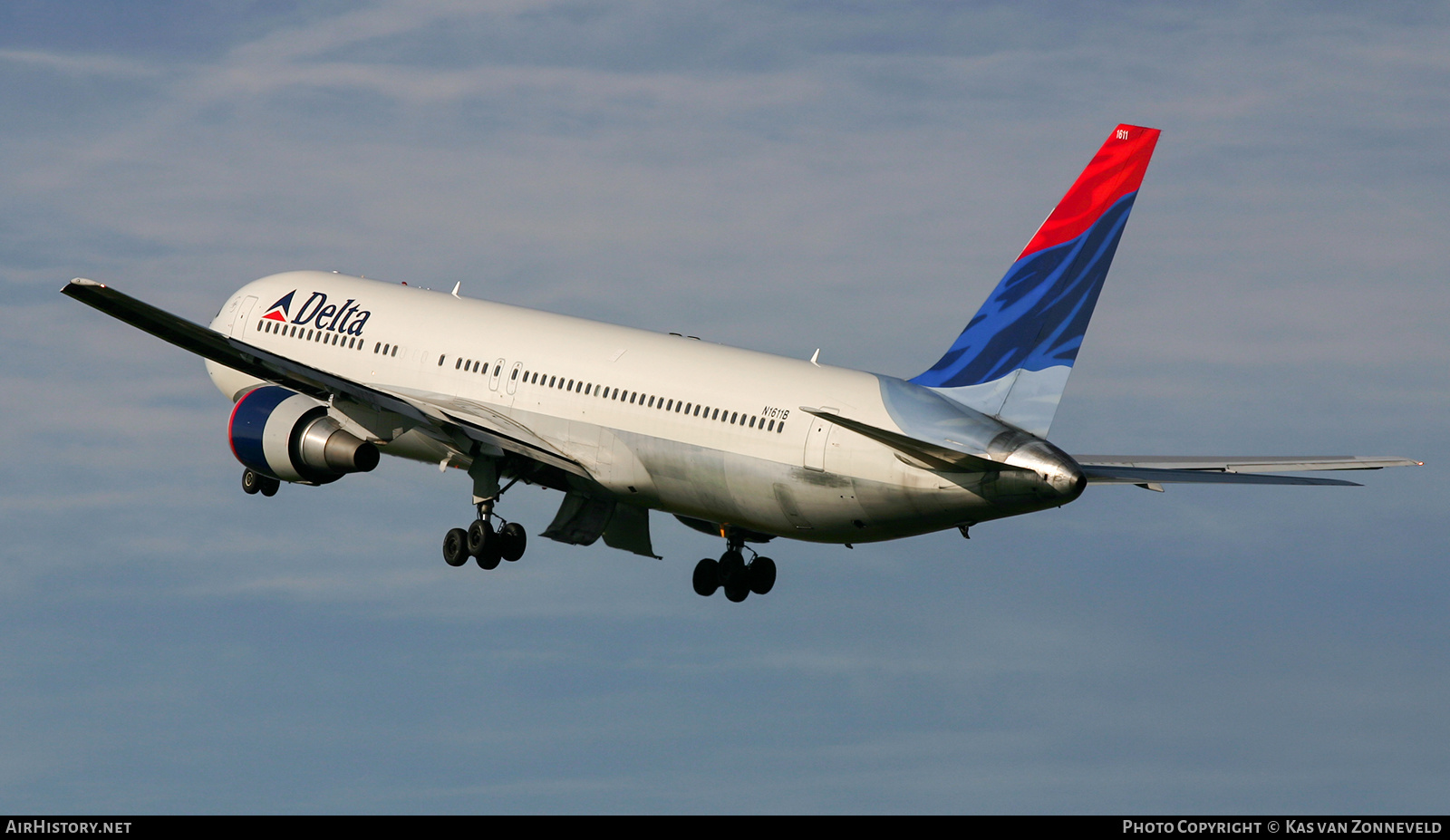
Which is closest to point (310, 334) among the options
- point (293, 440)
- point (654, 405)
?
point (293, 440)

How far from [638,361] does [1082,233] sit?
31.7 feet

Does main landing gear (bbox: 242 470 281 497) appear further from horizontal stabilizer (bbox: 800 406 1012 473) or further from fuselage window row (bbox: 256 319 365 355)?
horizontal stabilizer (bbox: 800 406 1012 473)

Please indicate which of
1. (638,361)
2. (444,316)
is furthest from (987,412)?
(444,316)

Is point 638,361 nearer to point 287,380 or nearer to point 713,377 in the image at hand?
point 713,377

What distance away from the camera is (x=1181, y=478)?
42.0 metres

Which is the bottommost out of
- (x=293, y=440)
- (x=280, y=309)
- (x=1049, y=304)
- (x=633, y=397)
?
(x=293, y=440)

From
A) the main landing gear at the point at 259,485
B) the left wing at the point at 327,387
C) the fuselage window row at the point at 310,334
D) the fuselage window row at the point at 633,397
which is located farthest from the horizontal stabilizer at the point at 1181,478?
the main landing gear at the point at 259,485

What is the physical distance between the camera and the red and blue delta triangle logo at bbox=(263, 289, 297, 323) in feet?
167

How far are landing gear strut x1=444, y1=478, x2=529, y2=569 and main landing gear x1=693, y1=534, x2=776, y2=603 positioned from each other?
4.53 meters

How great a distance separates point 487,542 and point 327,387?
5.13 m

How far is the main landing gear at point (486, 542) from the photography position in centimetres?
4522

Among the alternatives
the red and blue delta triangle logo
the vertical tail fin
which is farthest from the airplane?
the red and blue delta triangle logo

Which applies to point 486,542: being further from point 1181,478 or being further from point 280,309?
point 1181,478

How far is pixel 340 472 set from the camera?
4538 centimetres
